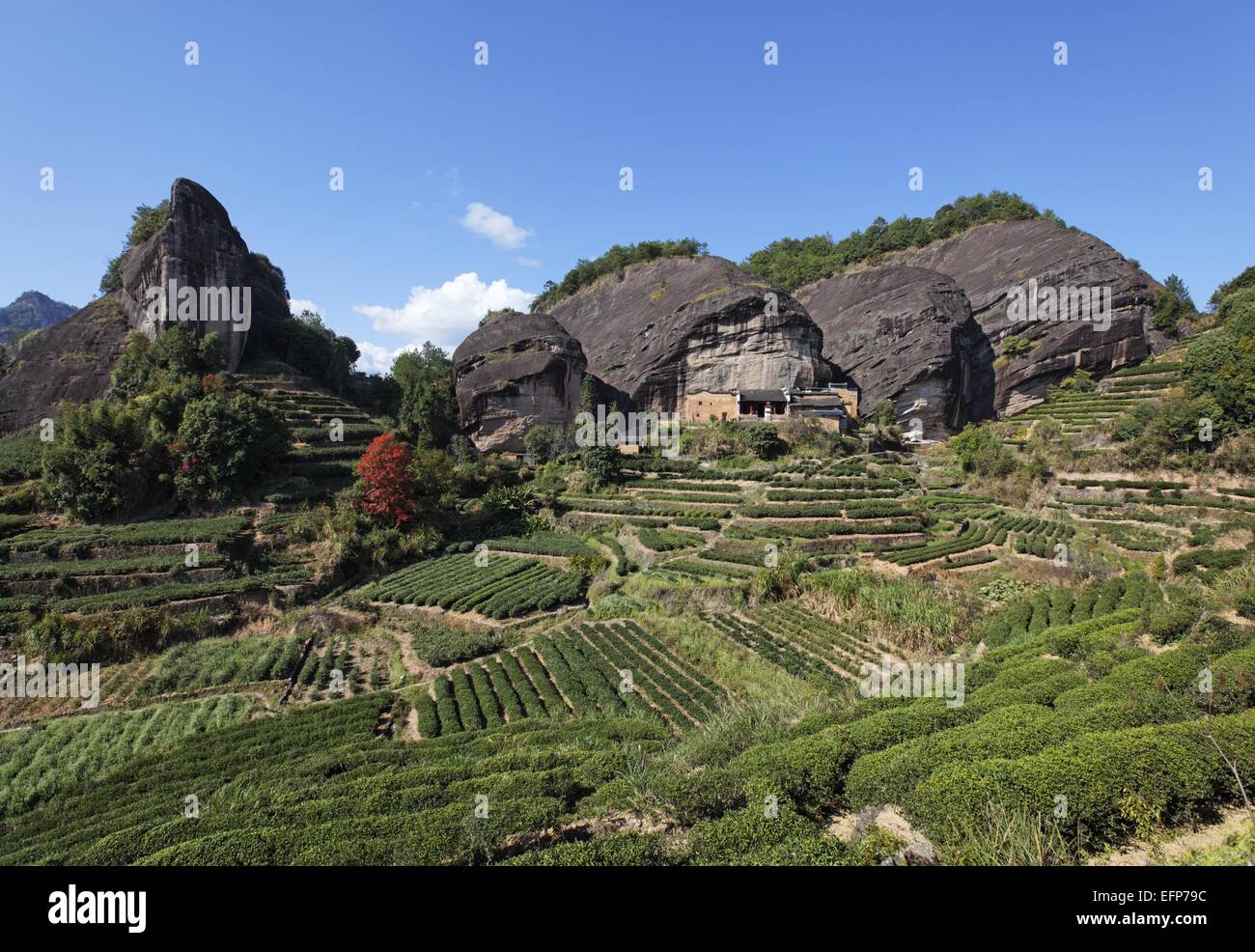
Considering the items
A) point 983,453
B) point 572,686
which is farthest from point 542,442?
point 983,453

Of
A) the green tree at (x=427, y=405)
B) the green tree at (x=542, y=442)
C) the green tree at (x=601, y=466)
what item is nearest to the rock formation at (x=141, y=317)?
the green tree at (x=427, y=405)

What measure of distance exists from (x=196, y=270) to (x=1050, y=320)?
8549cm

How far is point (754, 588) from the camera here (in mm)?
23969

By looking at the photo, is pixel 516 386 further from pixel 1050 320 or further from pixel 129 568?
pixel 1050 320

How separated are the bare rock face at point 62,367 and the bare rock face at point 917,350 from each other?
74118 mm

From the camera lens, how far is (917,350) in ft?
180

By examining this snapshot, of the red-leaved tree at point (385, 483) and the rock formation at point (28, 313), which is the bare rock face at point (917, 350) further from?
the rock formation at point (28, 313)

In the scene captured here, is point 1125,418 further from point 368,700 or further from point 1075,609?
point 368,700

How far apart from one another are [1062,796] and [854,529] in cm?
2460

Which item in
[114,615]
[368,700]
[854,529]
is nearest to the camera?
[368,700]

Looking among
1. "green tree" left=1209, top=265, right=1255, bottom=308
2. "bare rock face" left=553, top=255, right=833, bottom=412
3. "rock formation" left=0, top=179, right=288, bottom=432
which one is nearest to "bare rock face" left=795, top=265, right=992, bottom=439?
"bare rock face" left=553, top=255, right=833, bottom=412

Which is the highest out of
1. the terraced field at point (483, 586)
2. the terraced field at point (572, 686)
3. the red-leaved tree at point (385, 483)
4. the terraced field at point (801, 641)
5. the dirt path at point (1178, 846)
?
the red-leaved tree at point (385, 483)

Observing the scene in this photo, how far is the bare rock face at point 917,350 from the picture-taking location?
178ft
